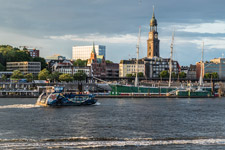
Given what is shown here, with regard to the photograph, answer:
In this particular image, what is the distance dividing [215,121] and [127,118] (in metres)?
13.1

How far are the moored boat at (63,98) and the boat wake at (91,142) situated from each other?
137ft

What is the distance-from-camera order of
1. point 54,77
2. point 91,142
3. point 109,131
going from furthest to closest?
point 54,77, point 109,131, point 91,142

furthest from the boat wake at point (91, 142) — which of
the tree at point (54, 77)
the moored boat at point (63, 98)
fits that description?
the tree at point (54, 77)

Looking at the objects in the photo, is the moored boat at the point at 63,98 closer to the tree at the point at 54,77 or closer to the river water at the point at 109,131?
the river water at the point at 109,131

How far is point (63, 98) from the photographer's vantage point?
88062 millimetres

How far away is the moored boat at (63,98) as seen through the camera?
3382 inches

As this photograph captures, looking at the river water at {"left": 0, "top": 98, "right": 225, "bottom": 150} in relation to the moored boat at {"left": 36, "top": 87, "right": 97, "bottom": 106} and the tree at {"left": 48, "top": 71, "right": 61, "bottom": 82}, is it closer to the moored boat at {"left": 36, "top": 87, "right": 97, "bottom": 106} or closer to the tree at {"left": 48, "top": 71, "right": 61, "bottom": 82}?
the moored boat at {"left": 36, "top": 87, "right": 97, "bottom": 106}

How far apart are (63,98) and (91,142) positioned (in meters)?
45.7

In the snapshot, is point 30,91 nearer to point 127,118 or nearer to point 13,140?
point 127,118

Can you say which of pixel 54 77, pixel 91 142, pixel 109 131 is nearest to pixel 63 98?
pixel 109 131

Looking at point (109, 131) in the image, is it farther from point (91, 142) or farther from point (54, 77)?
point (54, 77)

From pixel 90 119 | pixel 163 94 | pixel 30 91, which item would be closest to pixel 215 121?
pixel 90 119

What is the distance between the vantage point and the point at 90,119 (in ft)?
205

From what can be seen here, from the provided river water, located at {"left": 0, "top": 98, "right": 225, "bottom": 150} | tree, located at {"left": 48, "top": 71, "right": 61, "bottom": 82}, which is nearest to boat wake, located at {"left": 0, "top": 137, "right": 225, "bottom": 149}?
river water, located at {"left": 0, "top": 98, "right": 225, "bottom": 150}
